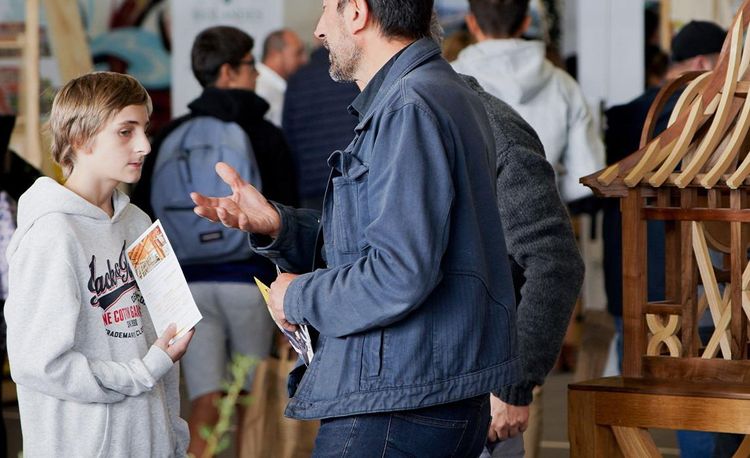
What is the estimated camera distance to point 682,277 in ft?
8.41

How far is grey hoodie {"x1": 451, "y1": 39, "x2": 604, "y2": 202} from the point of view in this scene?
4.32 meters

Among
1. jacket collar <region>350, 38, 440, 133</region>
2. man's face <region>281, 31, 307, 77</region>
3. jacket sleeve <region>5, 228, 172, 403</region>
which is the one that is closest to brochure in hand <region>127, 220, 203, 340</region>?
jacket sleeve <region>5, 228, 172, 403</region>

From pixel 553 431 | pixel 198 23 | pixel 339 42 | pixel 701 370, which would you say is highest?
pixel 339 42

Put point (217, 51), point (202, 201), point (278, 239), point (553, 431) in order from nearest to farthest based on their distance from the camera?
point (202, 201) < point (278, 239) < point (217, 51) < point (553, 431)

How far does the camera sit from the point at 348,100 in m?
4.90

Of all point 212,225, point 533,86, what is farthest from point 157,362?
point 533,86

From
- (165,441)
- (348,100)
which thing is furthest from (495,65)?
(165,441)

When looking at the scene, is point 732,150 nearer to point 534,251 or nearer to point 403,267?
point 534,251

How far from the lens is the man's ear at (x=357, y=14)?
2.15 meters

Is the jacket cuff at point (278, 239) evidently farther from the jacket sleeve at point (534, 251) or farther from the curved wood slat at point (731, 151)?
the curved wood slat at point (731, 151)

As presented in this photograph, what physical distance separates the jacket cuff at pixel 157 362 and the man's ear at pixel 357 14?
827 millimetres

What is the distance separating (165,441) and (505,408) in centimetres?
73

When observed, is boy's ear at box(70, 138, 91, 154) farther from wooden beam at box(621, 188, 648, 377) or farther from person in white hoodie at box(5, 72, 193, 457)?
wooden beam at box(621, 188, 648, 377)

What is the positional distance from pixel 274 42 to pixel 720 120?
4.26m
